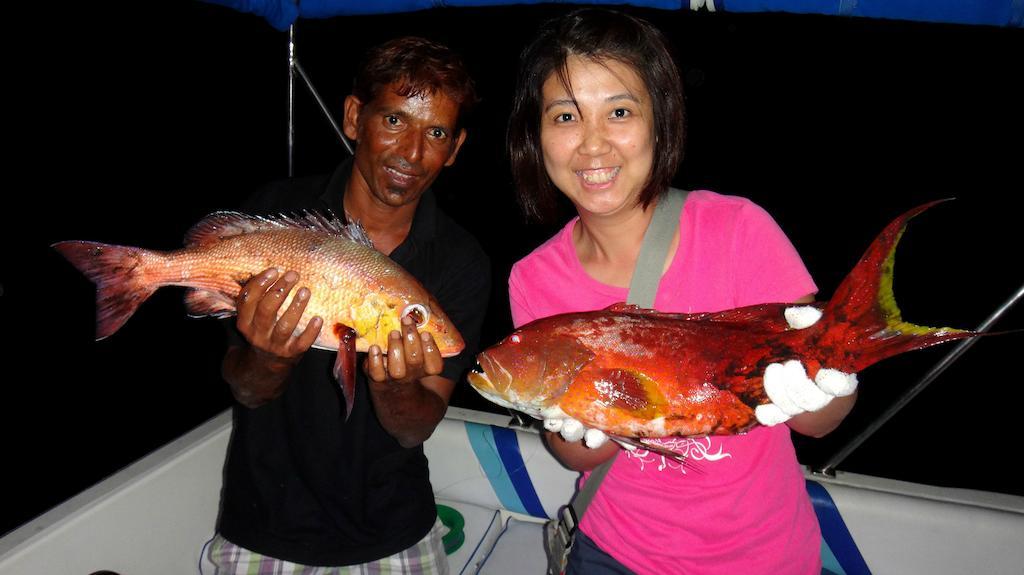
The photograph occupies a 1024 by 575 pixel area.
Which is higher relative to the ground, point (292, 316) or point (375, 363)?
point (292, 316)

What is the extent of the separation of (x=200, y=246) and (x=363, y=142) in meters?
0.87

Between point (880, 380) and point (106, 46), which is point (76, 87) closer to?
point (106, 46)

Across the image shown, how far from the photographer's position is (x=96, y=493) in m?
2.86

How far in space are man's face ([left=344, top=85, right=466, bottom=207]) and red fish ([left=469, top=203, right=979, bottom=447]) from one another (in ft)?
3.45

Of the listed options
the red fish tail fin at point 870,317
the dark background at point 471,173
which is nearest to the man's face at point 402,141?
the red fish tail fin at point 870,317

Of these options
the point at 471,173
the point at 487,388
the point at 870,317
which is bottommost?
the point at 471,173

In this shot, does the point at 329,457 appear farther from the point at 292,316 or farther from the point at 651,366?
the point at 651,366

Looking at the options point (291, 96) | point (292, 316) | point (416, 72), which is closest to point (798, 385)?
point (292, 316)

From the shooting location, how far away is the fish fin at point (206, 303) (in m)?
2.23

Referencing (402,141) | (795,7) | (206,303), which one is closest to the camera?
(206,303)

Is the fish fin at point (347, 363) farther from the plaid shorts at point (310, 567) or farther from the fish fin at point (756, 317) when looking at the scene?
the fish fin at point (756, 317)

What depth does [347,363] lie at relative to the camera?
2139mm

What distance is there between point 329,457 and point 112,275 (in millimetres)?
1275

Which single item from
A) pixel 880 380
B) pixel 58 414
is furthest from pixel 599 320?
pixel 880 380
